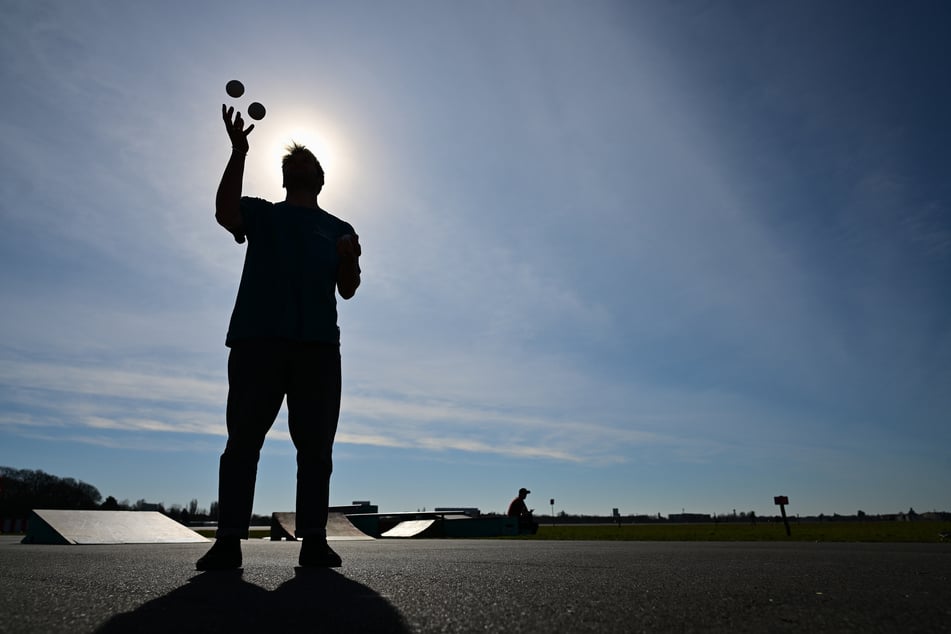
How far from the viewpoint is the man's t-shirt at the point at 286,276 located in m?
3.48

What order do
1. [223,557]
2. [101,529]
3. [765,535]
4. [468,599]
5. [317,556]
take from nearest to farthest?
[468,599], [223,557], [317,556], [101,529], [765,535]

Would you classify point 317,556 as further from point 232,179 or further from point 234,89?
point 234,89

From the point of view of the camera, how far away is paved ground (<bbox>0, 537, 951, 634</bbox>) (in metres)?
1.52

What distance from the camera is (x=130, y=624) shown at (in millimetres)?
1501

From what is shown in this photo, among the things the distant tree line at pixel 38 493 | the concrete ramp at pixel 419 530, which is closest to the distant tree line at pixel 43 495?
the distant tree line at pixel 38 493

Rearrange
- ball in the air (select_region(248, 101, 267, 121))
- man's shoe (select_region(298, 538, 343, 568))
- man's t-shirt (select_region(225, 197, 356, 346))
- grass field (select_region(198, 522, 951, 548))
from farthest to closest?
grass field (select_region(198, 522, 951, 548)), ball in the air (select_region(248, 101, 267, 121)), man's t-shirt (select_region(225, 197, 356, 346)), man's shoe (select_region(298, 538, 343, 568))

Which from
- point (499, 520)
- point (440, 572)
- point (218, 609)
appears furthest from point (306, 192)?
point (499, 520)

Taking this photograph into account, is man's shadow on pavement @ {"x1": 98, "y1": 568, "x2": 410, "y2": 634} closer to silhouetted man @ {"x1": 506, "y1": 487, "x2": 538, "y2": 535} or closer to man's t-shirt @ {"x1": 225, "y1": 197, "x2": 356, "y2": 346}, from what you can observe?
man's t-shirt @ {"x1": 225, "y1": 197, "x2": 356, "y2": 346}

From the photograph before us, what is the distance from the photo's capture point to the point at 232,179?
3.66 metres

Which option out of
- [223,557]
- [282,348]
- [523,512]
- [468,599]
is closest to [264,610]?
[468,599]

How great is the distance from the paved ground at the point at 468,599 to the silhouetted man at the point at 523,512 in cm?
1914

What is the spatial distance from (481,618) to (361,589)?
2.43 ft

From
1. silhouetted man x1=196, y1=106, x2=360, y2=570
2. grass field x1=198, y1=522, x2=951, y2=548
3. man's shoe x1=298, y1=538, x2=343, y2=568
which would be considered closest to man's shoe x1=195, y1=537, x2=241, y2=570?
silhouetted man x1=196, y1=106, x2=360, y2=570

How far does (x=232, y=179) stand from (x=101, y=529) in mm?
5835
